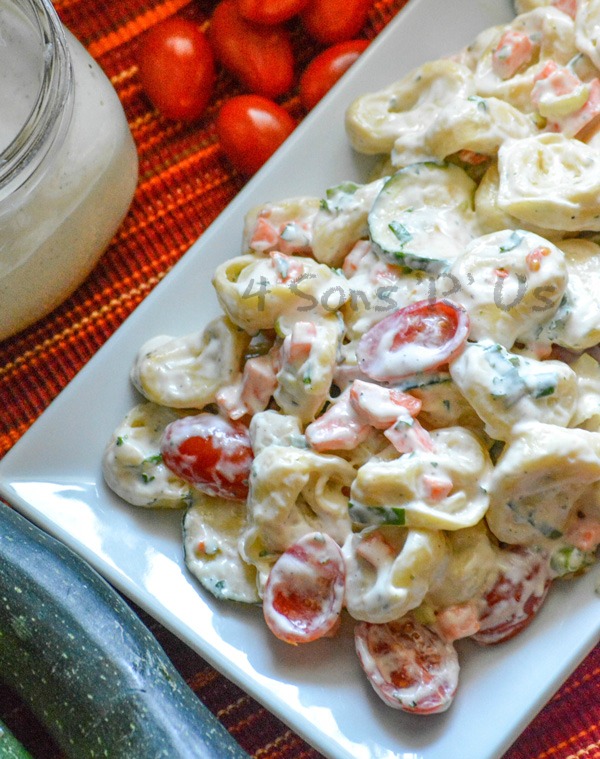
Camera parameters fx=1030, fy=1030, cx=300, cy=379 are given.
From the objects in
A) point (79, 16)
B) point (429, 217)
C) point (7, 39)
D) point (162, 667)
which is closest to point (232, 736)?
point (162, 667)

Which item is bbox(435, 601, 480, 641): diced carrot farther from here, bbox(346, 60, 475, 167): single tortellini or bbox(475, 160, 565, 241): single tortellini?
bbox(346, 60, 475, 167): single tortellini

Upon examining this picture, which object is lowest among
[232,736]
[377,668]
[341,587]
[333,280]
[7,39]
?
[232,736]

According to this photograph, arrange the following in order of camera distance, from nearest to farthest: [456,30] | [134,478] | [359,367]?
1. [359,367]
2. [134,478]
3. [456,30]

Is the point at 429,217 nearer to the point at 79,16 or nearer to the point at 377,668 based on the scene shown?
the point at 377,668

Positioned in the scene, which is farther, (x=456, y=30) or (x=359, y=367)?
(x=456, y=30)

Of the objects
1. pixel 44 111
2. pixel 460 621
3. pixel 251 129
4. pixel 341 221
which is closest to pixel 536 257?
pixel 341 221

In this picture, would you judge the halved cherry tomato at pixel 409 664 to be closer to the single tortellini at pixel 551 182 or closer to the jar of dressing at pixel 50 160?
the single tortellini at pixel 551 182

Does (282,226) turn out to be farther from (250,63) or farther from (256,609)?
(256,609)
